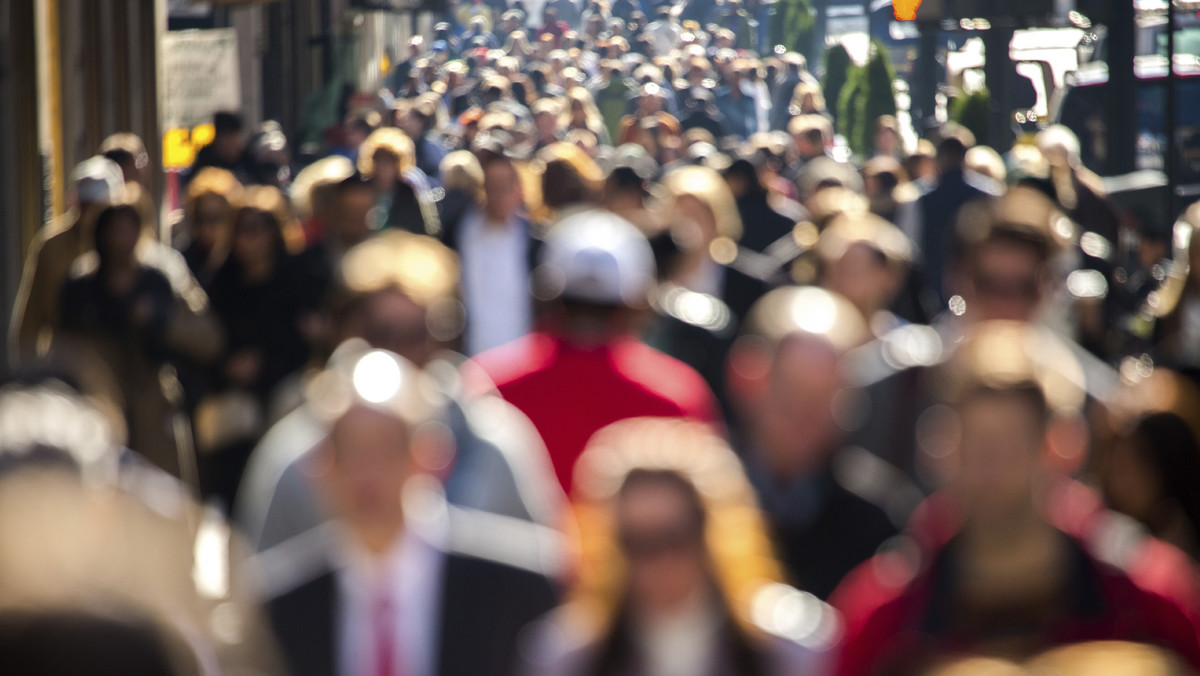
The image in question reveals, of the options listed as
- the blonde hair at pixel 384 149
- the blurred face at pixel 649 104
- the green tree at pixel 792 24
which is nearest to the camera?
the blonde hair at pixel 384 149

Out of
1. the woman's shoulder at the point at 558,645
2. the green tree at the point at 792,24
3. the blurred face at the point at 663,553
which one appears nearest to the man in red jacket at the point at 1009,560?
the blurred face at the point at 663,553

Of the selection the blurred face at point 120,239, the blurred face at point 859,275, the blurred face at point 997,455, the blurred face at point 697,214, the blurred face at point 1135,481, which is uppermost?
the blurred face at point 997,455

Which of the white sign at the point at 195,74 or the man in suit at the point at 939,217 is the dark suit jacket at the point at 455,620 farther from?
the white sign at the point at 195,74

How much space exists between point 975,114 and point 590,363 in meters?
15.7

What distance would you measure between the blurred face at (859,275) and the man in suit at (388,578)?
2712 mm

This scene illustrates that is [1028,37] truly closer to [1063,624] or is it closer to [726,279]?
[726,279]

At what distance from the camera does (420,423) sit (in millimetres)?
3650

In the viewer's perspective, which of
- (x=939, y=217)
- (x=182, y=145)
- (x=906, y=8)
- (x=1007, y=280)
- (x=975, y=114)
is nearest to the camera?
(x=1007, y=280)

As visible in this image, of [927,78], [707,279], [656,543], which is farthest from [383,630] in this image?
[927,78]

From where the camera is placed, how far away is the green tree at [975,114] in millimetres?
20188

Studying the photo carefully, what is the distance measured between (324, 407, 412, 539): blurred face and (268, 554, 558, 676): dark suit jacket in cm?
12

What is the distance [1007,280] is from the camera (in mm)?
5410

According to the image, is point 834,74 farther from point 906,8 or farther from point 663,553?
point 663,553

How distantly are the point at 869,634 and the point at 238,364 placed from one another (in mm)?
4552
